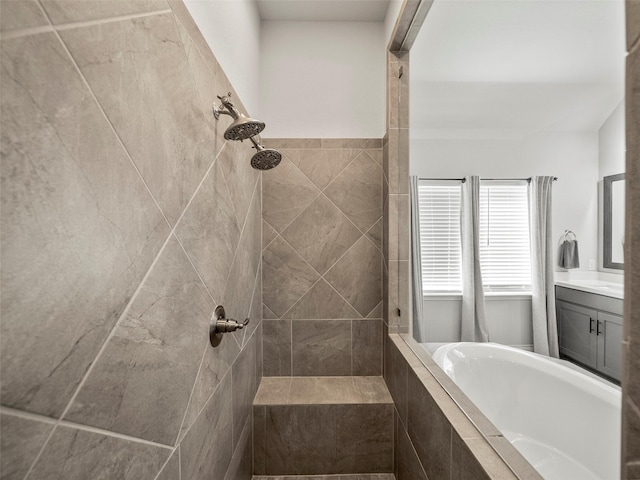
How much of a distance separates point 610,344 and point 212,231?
996 millimetres

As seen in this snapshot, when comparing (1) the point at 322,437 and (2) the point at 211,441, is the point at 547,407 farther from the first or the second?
(1) the point at 322,437

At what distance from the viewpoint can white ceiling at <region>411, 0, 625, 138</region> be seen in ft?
1.95

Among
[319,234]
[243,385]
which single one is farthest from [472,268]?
[243,385]

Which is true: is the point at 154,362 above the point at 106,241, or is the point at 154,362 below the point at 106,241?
below

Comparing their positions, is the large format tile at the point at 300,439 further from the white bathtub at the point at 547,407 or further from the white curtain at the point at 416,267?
the white bathtub at the point at 547,407

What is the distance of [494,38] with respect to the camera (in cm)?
93

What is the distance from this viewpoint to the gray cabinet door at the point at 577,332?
625 mm

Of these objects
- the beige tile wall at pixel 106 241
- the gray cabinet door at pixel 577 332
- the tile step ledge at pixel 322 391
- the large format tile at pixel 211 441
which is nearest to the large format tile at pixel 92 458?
the beige tile wall at pixel 106 241

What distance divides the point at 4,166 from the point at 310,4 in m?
1.95

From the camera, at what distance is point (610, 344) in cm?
56

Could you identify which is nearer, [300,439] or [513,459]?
[513,459]

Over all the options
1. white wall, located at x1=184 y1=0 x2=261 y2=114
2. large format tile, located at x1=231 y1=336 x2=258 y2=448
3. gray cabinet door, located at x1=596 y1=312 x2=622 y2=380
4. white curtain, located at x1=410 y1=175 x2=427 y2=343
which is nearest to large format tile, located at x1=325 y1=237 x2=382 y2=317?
white curtain, located at x1=410 y1=175 x2=427 y2=343

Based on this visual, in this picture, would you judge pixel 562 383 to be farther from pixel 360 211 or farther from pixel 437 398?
pixel 360 211

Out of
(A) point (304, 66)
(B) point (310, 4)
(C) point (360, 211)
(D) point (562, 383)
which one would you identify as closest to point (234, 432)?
(D) point (562, 383)
